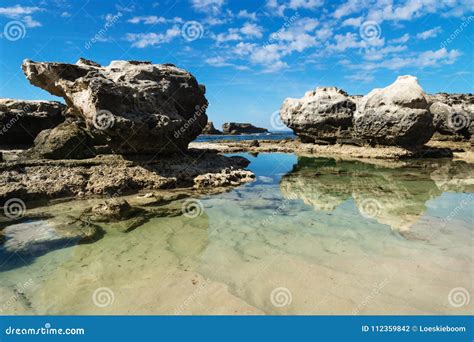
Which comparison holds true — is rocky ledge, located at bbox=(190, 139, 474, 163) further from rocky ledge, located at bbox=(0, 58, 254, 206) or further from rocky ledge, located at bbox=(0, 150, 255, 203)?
rocky ledge, located at bbox=(0, 150, 255, 203)

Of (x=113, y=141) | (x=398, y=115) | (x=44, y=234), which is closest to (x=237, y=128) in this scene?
(x=398, y=115)

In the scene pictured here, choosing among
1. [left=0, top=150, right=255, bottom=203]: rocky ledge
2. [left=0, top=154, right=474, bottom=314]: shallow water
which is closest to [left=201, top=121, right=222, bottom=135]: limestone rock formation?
[left=0, top=150, right=255, bottom=203]: rocky ledge

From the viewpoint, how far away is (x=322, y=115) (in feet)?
107

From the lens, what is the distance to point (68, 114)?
52.4ft

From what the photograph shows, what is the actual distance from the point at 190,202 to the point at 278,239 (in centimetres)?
444

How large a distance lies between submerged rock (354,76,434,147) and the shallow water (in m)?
14.5

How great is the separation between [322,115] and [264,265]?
2851 centimetres

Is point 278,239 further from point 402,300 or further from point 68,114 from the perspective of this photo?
point 68,114

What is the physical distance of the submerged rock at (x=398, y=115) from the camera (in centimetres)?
2341

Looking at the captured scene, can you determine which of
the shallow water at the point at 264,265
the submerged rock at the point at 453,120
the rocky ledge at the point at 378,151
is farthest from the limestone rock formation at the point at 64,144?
the submerged rock at the point at 453,120

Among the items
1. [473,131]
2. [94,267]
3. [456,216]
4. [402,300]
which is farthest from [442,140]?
[94,267]

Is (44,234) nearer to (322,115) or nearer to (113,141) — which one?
(113,141)

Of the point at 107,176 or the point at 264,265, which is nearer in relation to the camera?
the point at 264,265

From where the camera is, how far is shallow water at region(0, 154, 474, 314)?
4840 millimetres
